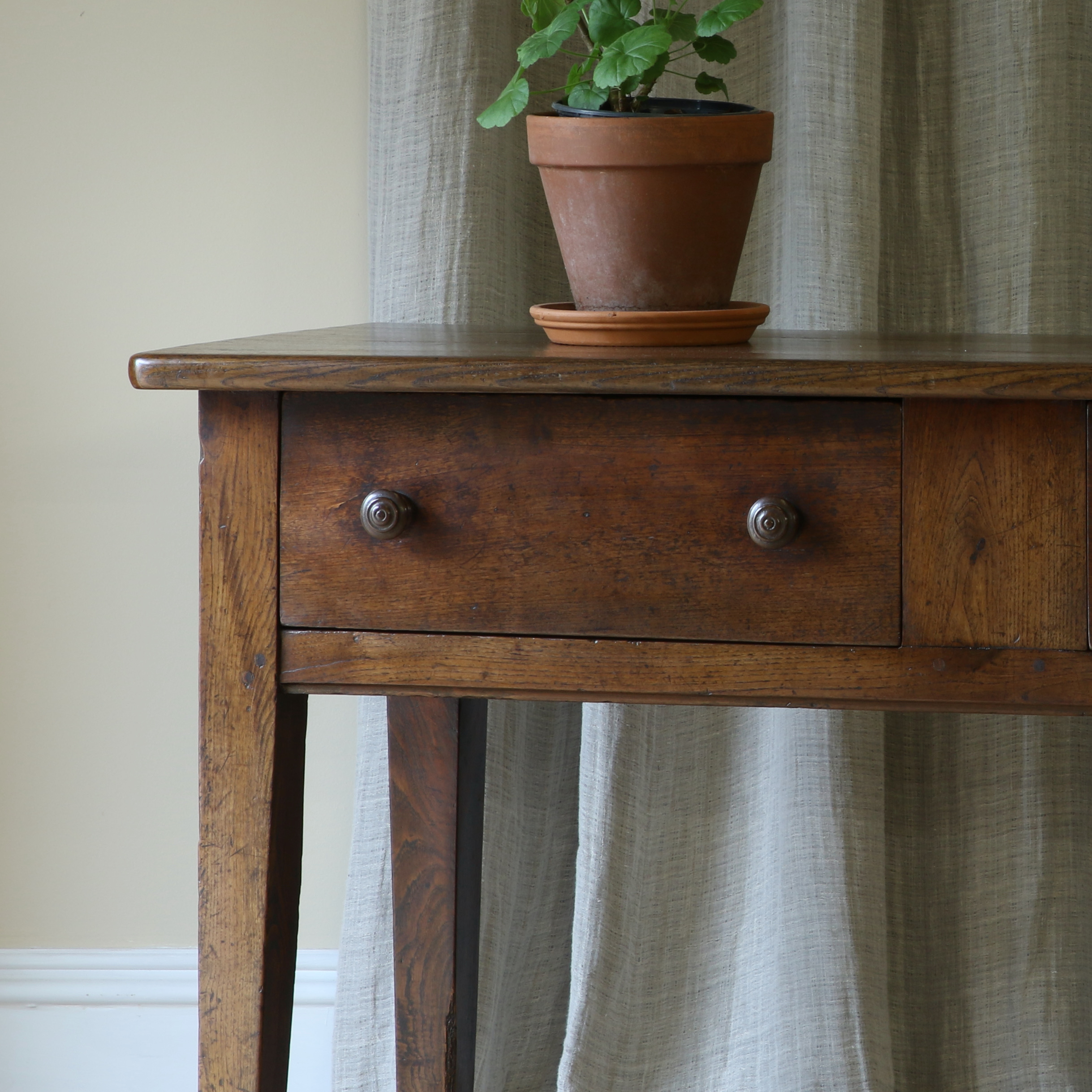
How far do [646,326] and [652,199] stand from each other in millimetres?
80

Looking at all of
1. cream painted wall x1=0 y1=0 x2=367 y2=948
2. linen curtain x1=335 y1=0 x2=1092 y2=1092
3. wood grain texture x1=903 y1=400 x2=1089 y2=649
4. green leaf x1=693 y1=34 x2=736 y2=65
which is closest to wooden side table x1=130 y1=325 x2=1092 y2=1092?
wood grain texture x1=903 y1=400 x2=1089 y2=649

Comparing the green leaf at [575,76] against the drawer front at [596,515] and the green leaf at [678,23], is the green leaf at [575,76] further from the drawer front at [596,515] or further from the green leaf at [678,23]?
the drawer front at [596,515]

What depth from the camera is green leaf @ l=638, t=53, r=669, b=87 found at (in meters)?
0.77

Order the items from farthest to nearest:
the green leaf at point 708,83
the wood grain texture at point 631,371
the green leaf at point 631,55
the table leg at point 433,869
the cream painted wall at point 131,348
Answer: the cream painted wall at point 131,348 < the table leg at point 433,869 < the green leaf at point 708,83 < the green leaf at point 631,55 < the wood grain texture at point 631,371

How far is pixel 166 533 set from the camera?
1362 mm

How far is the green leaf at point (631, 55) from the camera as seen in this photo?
2.40 feet

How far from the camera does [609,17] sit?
77cm

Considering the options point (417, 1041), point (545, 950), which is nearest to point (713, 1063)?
point (545, 950)

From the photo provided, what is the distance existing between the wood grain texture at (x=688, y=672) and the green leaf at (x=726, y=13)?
0.39 m

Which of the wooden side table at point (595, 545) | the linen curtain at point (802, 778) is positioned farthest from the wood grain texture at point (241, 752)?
the linen curtain at point (802, 778)

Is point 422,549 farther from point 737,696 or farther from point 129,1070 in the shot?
point 129,1070

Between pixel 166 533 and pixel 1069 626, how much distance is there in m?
1.00

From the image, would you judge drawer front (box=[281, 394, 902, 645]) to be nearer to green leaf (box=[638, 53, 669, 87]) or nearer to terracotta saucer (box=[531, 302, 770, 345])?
terracotta saucer (box=[531, 302, 770, 345])

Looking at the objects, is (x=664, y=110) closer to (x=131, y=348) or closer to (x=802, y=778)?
(x=802, y=778)
